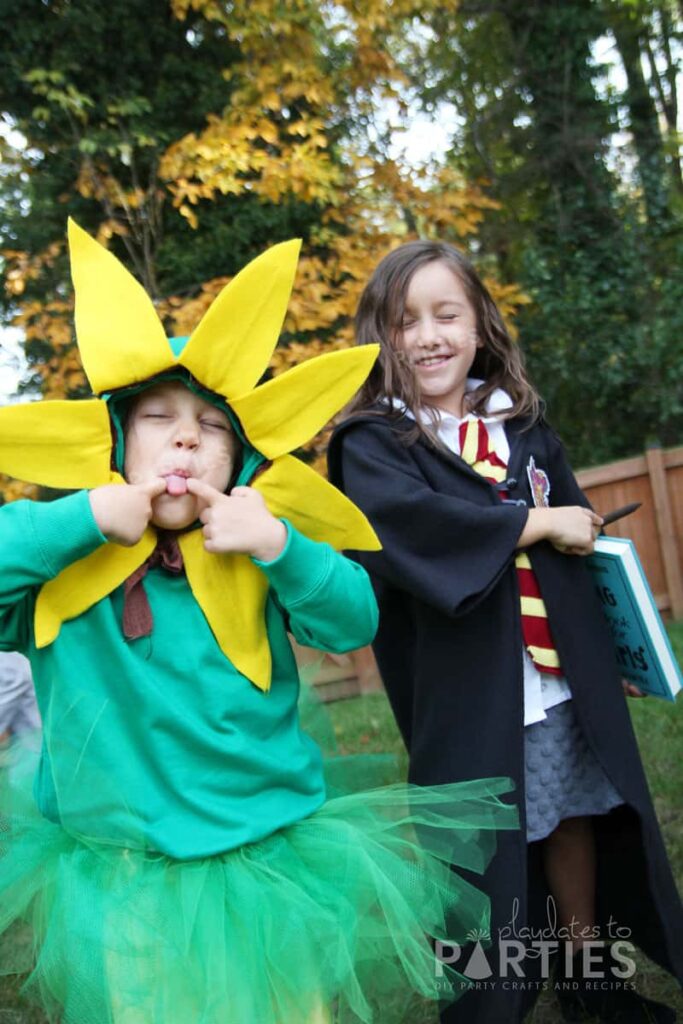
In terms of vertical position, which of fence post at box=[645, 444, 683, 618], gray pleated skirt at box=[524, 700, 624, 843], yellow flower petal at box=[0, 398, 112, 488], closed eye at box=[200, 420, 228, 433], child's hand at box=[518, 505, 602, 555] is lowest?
gray pleated skirt at box=[524, 700, 624, 843]

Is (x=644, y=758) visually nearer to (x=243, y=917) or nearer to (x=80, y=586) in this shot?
(x=243, y=917)

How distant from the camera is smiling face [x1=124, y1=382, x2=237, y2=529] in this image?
5.69 feet

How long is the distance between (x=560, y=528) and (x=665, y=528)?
7059mm

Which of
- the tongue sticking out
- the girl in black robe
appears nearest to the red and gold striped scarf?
the girl in black robe

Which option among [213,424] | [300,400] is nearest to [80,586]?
[213,424]

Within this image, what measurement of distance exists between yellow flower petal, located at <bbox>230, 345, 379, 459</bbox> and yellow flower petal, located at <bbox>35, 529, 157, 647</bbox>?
320 mm

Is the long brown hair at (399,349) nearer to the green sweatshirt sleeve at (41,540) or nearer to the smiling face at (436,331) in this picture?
the smiling face at (436,331)

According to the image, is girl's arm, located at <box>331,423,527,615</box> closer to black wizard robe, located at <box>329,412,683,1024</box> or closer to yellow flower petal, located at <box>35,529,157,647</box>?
black wizard robe, located at <box>329,412,683,1024</box>

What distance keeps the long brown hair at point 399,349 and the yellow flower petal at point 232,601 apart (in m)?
0.69

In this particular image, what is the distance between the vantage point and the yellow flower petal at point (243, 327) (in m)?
1.73

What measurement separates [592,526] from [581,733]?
0.52 metres

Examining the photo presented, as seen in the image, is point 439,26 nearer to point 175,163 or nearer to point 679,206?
point 679,206

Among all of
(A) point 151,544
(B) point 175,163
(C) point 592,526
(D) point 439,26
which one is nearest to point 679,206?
→ (D) point 439,26

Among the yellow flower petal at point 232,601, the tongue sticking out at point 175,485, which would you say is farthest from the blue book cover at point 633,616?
the tongue sticking out at point 175,485
